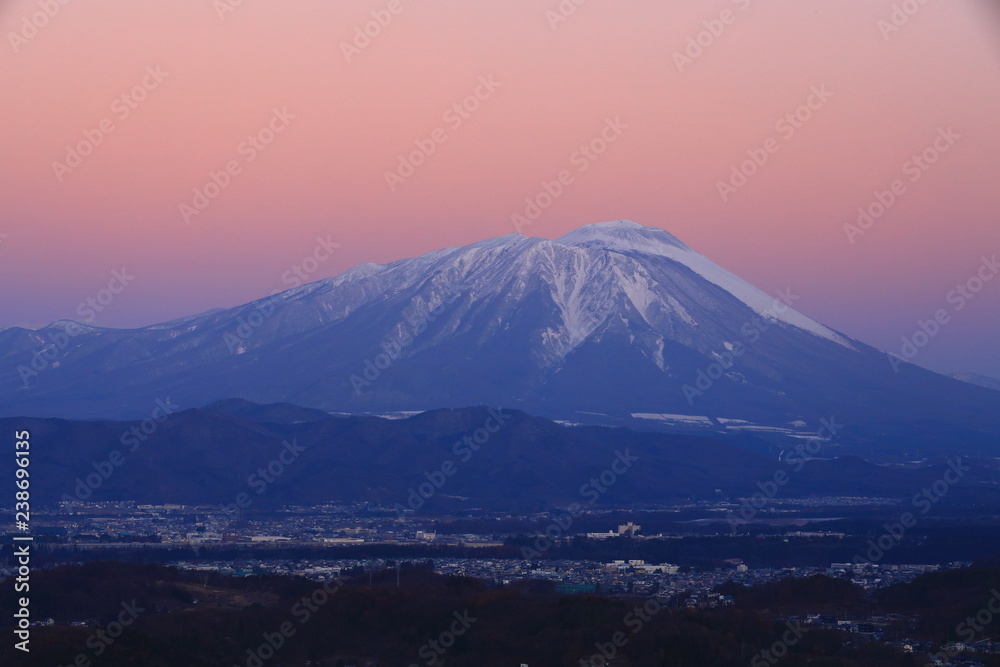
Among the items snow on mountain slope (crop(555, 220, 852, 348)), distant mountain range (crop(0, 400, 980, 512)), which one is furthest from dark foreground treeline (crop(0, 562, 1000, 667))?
snow on mountain slope (crop(555, 220, 852, 348))

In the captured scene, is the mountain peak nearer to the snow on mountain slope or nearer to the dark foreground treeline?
the snow on mountain slope

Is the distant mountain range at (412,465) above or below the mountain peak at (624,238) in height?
below

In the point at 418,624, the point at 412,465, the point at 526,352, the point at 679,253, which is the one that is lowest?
the point at 412,465

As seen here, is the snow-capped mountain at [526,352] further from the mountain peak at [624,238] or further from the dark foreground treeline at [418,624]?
the dark foreground treeline at [418,624]

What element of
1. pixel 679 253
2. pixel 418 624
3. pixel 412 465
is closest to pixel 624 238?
pixel 679 253

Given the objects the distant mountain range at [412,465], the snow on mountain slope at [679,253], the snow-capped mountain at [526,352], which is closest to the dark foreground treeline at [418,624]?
the distant mountain range at [412,465]

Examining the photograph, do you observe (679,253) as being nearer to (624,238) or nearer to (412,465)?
(624,238)

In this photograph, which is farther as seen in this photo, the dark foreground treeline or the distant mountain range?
the distant mountain range
